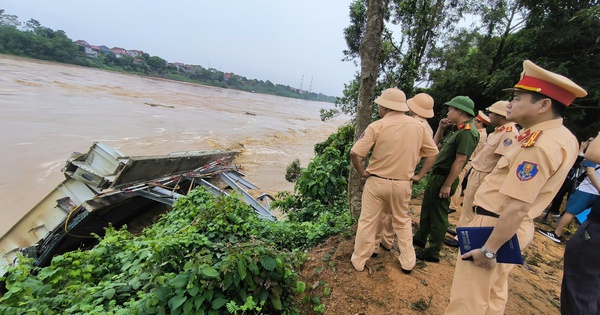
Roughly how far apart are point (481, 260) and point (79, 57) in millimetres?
69293

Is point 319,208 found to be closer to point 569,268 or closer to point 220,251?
point 220,251

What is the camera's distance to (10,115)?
14.4m

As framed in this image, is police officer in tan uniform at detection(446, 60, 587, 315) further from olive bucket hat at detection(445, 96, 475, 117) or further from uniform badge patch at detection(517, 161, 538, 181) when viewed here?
olive bucket hat at detection(445, 96, 475, 117)

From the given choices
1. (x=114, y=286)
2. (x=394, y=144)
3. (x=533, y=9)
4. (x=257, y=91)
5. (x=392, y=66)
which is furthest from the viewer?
(x=257, y=91)

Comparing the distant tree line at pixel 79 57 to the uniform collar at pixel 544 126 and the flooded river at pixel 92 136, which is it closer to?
the flooded river at pixel 92 136

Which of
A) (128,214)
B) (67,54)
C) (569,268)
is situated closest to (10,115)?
(128,214)

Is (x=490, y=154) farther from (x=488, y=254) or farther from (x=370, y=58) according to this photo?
(x=488, y=254)

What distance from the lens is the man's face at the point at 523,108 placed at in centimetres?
155

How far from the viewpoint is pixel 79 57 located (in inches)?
2088

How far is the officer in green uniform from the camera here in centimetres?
293

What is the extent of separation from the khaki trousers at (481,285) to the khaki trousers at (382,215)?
888 mm

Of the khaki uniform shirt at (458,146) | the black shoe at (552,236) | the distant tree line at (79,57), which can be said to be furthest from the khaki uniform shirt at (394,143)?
the distant tree line at (79,57)

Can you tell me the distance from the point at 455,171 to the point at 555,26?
7.50 m

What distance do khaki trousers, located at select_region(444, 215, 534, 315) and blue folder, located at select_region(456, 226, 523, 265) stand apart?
10 cm
